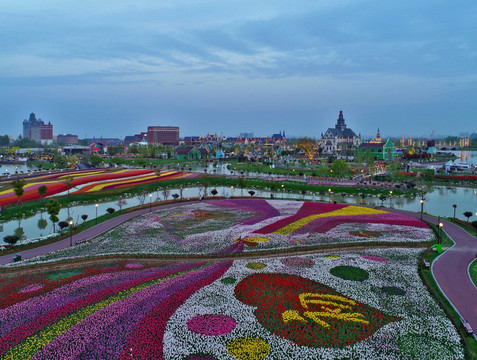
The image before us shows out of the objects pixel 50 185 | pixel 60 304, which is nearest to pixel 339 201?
pixel 60 304

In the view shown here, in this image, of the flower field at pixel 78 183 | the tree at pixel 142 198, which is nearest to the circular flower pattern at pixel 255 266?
the tree at pixel 142 198

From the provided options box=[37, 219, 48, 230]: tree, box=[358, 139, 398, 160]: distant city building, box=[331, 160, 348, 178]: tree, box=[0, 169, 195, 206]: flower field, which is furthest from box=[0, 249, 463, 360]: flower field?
box=[358, 139, 398, 160]: distant city building

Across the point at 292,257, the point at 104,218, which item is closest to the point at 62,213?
the point at 104,218

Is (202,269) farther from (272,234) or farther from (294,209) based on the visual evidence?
(294,209)

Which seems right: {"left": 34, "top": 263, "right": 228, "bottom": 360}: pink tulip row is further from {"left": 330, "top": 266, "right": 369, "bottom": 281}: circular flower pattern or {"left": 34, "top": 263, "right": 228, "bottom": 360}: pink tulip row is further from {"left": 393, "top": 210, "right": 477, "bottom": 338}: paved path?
{"left": 393, "top": 210, "right": 477, "bottom": 338}: paved path

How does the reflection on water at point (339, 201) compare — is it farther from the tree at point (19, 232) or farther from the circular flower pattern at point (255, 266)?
the circular flower pattern at point (255, 266)
